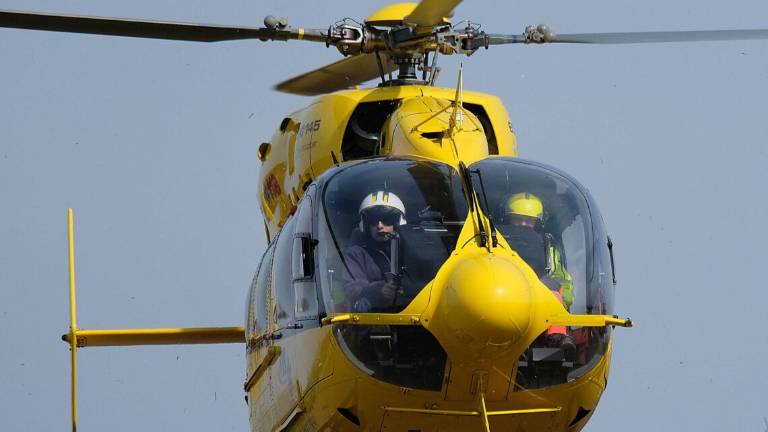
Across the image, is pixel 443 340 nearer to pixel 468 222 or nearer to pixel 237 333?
pixel 468 222

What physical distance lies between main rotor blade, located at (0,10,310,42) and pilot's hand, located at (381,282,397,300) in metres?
3.06

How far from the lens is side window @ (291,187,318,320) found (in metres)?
9.88

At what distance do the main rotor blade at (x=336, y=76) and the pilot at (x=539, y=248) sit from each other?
4.08 meters

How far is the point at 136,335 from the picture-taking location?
14.1 m

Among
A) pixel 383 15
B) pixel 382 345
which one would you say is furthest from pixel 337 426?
pixel 383 15

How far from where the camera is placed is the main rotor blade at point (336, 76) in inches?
546

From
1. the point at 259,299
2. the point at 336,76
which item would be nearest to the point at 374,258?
the point at 259,299

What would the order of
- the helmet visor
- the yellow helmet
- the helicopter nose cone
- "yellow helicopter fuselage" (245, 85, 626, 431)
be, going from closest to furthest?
the helicopter nose cone, "yellow helicopter fuselage" (245, 85, 626, 431), the helmet visor, the yellow helmet

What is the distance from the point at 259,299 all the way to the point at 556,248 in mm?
2946

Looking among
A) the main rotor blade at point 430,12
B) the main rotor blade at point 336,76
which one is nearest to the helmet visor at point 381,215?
the main rotor blade at point 430,12

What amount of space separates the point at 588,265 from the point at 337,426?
1857 millimetres

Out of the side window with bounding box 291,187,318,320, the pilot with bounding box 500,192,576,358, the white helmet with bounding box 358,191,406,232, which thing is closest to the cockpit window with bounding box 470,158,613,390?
the pilot with bounding box 500,192,576,358

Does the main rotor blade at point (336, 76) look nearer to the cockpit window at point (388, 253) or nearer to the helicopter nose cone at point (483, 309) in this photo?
the cockpit window at point (388, 253)

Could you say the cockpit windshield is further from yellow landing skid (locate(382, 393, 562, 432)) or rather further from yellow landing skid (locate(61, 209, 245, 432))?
yellow landing skid (locate(61, 209, 245, 432))
